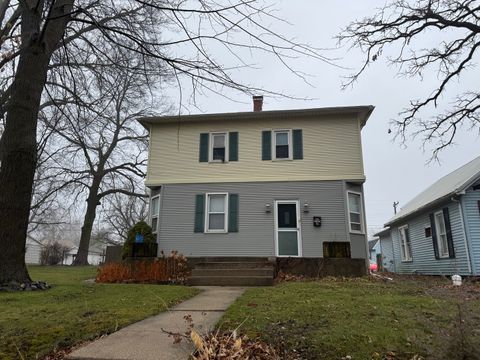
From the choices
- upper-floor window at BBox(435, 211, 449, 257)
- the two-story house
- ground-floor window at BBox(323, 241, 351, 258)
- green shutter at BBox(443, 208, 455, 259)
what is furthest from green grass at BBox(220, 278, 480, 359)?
upper-floor window at BBox(435, 211, 449, 257)

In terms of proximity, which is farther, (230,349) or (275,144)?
(275,144)

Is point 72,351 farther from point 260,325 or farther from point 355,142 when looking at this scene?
point 355,142

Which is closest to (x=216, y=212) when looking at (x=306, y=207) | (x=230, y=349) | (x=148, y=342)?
(x=306, y=207)

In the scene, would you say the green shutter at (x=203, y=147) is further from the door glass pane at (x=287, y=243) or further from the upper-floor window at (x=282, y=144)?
the door glass pane at (x=287, y=243)

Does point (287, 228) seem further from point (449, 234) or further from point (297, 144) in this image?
point (449, 234)

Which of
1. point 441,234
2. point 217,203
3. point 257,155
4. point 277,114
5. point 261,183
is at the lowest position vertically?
point 441,234

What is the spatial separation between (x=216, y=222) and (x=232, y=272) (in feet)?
12.0

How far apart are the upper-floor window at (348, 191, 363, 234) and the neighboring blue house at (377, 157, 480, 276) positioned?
125 inches

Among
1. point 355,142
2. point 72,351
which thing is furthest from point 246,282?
point 355,142

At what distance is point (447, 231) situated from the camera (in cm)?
1430

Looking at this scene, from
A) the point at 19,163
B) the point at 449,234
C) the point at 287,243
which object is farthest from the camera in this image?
the point at 449,234

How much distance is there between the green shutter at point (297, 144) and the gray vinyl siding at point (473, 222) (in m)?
5.99

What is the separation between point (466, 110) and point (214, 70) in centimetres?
1331

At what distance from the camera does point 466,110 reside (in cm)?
1387
